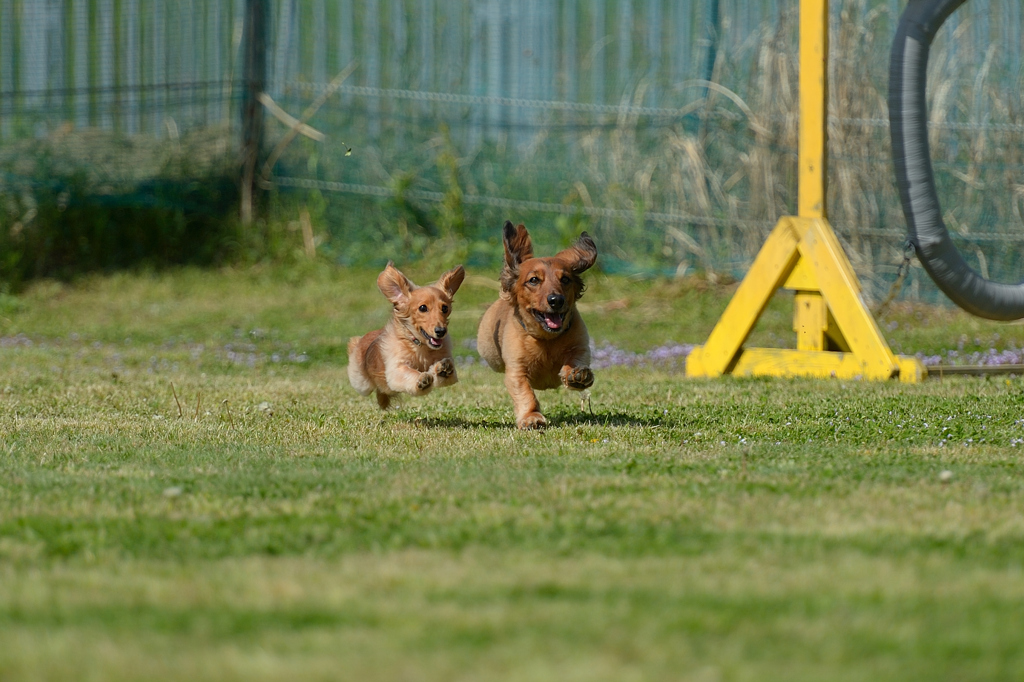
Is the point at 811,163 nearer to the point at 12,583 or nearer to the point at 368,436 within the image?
the point at 368,436

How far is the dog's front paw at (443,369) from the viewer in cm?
627

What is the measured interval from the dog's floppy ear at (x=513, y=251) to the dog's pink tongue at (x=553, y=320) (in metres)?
0.39

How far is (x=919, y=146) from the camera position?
7.99m

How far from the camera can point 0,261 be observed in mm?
13281

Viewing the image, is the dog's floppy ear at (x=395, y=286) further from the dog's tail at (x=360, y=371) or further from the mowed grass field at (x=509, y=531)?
the mowed grass field at (x=509, y=531)

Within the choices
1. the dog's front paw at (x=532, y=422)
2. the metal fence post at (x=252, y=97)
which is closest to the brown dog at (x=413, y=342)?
the dog's front paw at (x=532, y=422)

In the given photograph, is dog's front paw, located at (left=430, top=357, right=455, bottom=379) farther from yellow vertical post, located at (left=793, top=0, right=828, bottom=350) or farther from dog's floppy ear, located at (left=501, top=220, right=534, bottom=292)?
yellow vertical post, located at (left=793, top=0, right=828, bottom=350)

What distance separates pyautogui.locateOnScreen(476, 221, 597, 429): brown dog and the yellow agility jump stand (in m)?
2.11

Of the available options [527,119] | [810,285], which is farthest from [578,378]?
[527,119]

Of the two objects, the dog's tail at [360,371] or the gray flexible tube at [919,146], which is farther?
the gray flexible tube at [919,146]

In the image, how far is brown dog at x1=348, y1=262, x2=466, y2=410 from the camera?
6.41 meters

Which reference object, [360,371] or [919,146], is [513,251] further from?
[919,146]

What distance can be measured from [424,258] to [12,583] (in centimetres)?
1059

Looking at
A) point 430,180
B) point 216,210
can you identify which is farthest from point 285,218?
point 430,180
